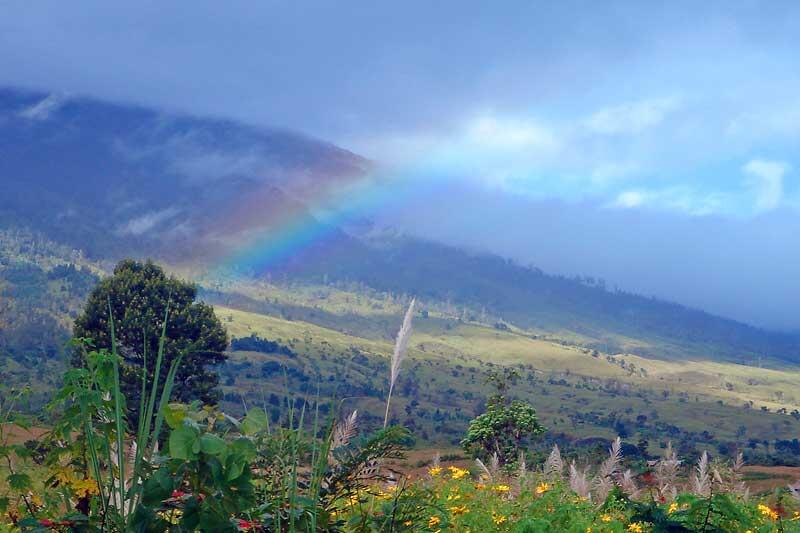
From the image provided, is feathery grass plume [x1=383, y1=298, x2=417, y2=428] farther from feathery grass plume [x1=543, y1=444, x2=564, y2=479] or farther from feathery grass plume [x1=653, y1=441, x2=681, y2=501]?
feathery grass plume [x1=653, y1=441, x2=681, y2=501]

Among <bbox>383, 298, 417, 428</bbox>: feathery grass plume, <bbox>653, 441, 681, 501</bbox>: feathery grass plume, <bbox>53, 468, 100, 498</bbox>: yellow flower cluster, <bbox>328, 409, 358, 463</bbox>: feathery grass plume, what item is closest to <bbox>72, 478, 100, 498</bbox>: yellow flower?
<bbox>53, 468, 100, 498</bbox>: yellow flower cluster

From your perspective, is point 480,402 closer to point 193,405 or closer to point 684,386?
point 684,386

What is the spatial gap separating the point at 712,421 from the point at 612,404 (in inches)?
839

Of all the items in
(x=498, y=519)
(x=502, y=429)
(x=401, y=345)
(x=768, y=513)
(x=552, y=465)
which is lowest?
(x=502, y=429)

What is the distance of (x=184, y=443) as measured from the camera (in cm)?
317

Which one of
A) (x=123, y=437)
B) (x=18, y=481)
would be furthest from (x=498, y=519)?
(x=123, y=437)

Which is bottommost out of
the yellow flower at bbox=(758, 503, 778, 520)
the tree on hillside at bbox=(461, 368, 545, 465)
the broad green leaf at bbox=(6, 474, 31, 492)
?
the tree on hillside at bbox=(461, 368, 545, 465)

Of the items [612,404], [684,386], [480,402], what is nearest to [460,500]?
[480,402]

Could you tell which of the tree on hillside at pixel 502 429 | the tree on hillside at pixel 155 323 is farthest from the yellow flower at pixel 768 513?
the tree on hillside at pixel 155 323

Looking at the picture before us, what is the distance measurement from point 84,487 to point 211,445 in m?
0.99

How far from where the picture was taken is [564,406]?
458 ft

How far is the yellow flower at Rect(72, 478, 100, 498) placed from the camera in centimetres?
371

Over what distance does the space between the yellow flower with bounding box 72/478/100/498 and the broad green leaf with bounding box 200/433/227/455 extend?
88 centimetres

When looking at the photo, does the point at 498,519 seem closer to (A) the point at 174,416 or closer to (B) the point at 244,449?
(B) the point at 244,449
